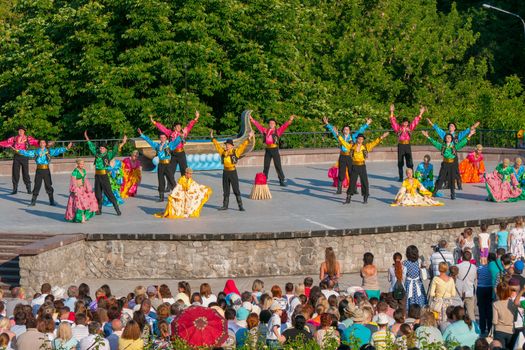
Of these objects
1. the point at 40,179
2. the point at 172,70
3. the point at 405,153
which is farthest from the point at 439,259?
the point at 172,70

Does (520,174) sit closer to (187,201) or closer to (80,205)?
(187,201)

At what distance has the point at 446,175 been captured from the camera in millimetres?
30875

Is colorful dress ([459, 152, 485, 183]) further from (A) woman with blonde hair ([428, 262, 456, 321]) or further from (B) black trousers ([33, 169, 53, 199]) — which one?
(A) woman with blonde hair ([428, 262, 456, 321])

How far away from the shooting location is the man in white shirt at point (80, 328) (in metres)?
16.0

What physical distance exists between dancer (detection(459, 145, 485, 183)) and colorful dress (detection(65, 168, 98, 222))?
36.6ft

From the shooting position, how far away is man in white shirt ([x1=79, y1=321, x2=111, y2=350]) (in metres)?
15.2

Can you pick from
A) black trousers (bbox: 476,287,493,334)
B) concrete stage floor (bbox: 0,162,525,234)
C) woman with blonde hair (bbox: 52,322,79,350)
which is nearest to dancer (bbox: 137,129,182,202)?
concrete stage floor (bbox: 0,162,525,234)

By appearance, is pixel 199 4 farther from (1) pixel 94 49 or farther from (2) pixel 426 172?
(2) pixel 426 172

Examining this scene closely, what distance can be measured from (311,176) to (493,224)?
9430 mm

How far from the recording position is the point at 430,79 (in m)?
49.2

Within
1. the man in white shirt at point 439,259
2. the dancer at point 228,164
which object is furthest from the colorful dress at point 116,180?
the man in white shirt at point 439,259

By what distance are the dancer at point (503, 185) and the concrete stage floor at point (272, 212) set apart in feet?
1.04

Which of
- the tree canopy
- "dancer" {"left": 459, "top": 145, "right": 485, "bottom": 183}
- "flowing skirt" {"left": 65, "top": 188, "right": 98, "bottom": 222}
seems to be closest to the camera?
"flowing skirt" {"left": 65, "top": 188, "right": 98, "bottom": 222}

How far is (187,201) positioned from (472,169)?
370 inches
